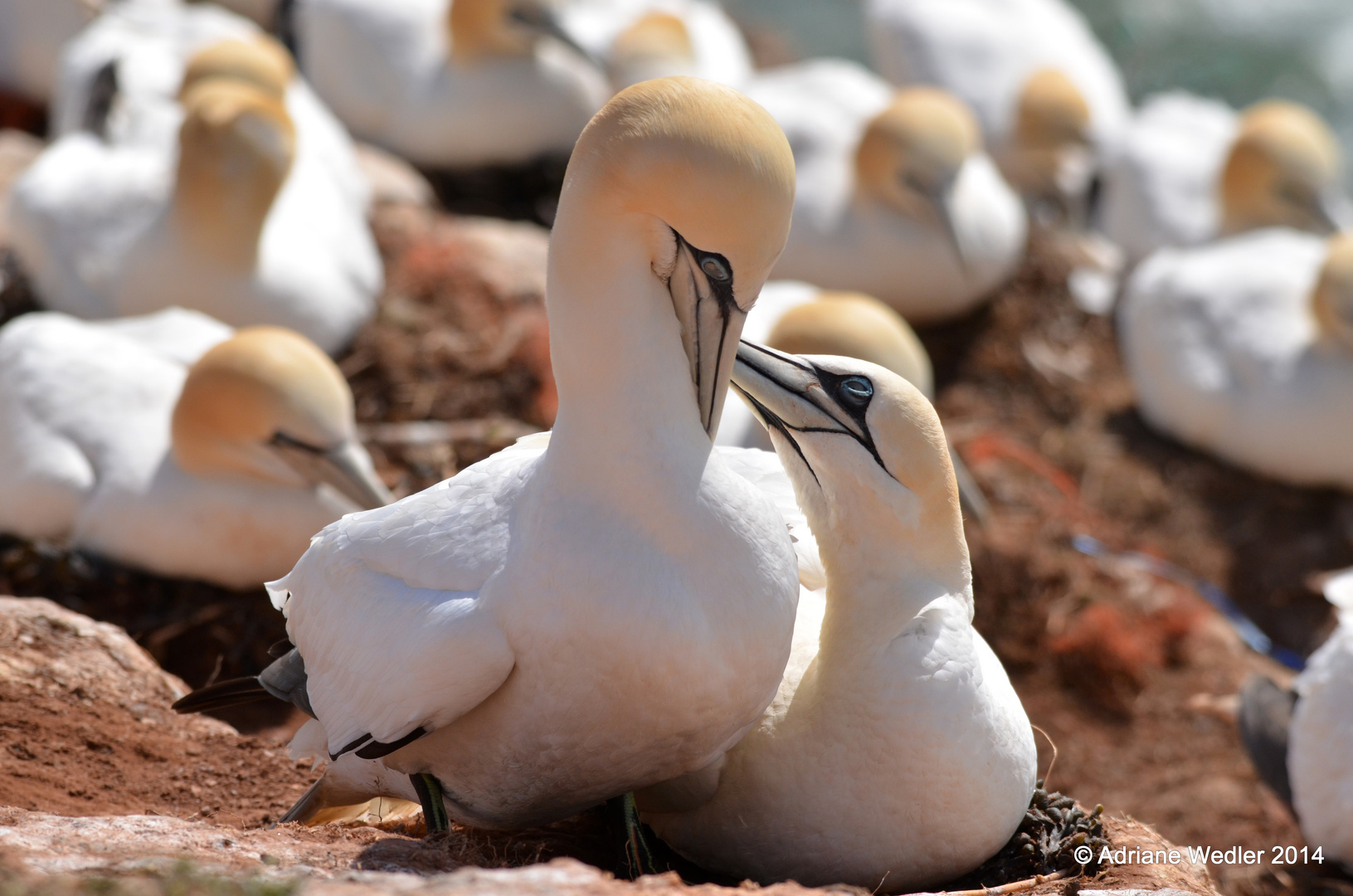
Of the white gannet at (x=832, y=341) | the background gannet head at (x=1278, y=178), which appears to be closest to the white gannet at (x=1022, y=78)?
the background gannet head at (x=1278, y=178)

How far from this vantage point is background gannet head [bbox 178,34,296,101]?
247 inches

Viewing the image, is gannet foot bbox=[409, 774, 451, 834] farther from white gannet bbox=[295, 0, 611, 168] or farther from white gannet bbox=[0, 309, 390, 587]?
white gannet bbox=[295, 0, 611, 168]

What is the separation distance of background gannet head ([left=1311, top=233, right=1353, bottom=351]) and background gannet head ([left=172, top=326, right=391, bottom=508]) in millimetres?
4156

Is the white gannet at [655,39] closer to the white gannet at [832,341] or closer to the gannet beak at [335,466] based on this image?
the white gannet at [832,341]

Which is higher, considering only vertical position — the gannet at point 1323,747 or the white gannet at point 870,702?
the white gannet at point 870,702

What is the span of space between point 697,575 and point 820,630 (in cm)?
74


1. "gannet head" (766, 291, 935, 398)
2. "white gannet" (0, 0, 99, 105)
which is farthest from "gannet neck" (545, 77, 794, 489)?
"white gannet" (0, 0, 99, 105)

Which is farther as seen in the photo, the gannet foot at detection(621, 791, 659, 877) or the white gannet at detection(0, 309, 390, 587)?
the white gannet at detection(0, 309, 390, 587)

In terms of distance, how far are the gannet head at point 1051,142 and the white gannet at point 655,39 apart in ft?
5.36

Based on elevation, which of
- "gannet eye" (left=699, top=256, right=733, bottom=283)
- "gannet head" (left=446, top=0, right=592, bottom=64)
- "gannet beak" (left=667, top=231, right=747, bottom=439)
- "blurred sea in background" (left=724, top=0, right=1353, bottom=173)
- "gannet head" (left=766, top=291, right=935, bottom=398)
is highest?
"gannet eye" (left=699, top=256, right=733, bottom=283)

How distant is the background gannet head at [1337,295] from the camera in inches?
245

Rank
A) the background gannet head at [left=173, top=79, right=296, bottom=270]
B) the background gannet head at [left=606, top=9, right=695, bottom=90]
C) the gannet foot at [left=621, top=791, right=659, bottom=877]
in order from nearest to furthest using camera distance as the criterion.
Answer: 1. the gannet foot at [left=621, top=791, right=659, bottom=877]
2. the background gannet head at [left=173, top=79, right=296, bottom=270]
3. the background gannet head at [left=606, top=9, right=695, bottom=90]

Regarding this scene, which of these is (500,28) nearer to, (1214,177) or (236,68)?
(236,68)

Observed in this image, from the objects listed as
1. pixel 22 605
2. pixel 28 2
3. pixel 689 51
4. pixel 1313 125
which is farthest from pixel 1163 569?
pixel 28 2
